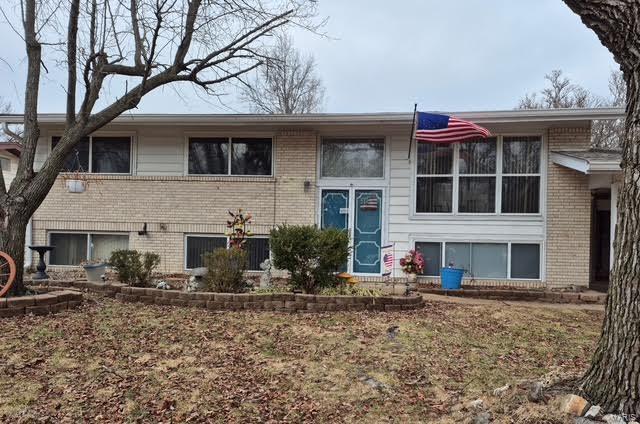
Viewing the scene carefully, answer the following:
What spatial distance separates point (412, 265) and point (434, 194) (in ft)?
5.29

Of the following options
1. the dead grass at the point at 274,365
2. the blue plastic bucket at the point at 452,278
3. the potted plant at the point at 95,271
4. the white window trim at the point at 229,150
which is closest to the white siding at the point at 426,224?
the blue plastic bucket at the point at 452,278

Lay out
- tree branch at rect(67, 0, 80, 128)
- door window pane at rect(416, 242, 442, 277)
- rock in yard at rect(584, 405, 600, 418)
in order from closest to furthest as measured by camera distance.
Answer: rock in yard at rect(584, 405, 600, 418) < tree branch at rect(67, 0, 80, 128) < door window pane at rect(416, 242, 442, 277)

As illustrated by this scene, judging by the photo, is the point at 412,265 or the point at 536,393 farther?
the point at 412,265

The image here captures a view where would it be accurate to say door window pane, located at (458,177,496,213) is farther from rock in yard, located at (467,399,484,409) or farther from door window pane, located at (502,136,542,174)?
rock in yard, located at (467,399,484,409)

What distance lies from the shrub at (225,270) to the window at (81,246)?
432 cm

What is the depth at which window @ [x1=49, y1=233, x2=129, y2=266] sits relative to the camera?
10.7m

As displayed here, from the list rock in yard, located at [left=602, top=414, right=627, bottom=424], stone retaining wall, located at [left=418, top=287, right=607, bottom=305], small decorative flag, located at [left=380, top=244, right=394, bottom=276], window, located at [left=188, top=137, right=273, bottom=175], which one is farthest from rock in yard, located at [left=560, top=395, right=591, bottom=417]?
window, located at [left=188, top=137, right=273, bottom=175]

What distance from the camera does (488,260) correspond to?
9.81 meters

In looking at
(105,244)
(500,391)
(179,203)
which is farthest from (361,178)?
(500,391)

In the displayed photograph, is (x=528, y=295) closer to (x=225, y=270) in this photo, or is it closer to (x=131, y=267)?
(x=225, y=270)

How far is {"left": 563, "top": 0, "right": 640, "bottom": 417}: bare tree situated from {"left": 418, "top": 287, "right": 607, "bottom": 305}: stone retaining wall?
5.92m

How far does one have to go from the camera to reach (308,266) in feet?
23.8

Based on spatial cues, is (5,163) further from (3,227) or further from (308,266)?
(308,266)

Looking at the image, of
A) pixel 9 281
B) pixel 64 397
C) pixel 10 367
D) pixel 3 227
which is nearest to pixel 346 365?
pixel 64 397
